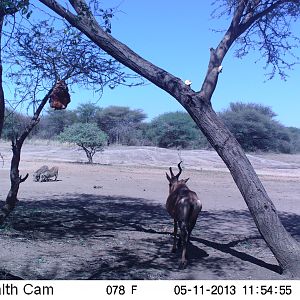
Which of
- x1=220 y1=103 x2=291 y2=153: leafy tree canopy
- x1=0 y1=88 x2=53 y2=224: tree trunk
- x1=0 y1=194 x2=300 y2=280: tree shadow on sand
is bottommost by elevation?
x1=0 y1=194 x2=300 y2=280: tree shadow on sand

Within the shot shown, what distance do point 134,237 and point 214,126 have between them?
145 inches

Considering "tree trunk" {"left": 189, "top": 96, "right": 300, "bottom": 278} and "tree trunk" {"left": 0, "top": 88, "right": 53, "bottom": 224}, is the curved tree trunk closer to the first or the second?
"tree trunk" {"left": 189, "top": 96, "right": 300, "bottom": 278}

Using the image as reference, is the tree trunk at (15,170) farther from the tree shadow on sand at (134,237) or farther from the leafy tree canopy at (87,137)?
the leafy tree canopy at (87,137)

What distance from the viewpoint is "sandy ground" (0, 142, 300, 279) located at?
327 inches

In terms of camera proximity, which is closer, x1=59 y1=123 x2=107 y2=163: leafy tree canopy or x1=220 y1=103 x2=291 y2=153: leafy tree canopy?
x1=59 y1=123 x2=107 y2=163: leafy tree canopy

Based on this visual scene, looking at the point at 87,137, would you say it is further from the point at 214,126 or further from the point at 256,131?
the point at 256,131

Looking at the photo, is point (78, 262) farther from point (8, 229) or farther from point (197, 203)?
point (8, 229)

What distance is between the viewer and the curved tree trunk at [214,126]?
7.94 meters

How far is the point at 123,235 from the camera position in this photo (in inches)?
441

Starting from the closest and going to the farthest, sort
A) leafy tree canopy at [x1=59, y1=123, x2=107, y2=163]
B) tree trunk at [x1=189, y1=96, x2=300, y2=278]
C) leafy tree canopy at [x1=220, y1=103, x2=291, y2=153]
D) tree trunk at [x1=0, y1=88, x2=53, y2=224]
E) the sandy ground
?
tree trunk at [x1=189, y1=96, x2=300, y2=278] → the sandy ground → tree trunk at [x1=0, y1=88, x2=53, y2=224] → leafy tree canopy at [x1=59, y1=123, x2=107, y2=163] → leafy tree canopy at [x1=220, y1=103, x2=291, y2=153]

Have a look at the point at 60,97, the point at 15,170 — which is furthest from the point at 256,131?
the point at 60,97

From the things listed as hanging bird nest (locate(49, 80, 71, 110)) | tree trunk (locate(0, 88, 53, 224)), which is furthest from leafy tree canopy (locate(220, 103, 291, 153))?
hanging bird nest (locate(49, 80, 71, 110))

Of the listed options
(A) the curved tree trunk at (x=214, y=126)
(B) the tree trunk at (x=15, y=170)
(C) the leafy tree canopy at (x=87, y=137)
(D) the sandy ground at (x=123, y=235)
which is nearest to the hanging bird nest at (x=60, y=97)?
(B) the tree trunk at (x=15, y=170)

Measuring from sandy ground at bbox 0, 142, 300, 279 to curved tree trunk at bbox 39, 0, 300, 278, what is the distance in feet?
1.90
